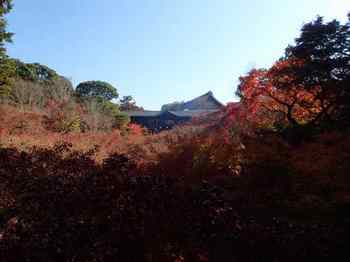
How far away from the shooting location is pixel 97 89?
3547cm

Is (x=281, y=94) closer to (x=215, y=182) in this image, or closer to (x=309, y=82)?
(x=309, y=82)

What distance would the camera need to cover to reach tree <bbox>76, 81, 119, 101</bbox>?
34.3 metres

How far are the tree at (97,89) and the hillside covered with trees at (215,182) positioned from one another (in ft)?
64.9

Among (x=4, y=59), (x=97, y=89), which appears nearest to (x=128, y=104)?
(x=97, y=89)

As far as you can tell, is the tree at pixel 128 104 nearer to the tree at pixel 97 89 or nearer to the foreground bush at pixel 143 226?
the tree at pixel 97 89

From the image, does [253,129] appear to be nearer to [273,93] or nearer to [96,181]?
[273,93]

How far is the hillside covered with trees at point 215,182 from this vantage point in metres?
4.41

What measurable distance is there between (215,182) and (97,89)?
1198 inches

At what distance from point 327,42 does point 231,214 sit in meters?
8.16

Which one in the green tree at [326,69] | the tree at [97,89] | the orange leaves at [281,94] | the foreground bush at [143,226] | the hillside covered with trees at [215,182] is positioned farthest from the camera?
the tree at [97,89]

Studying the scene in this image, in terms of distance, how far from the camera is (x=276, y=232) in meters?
4.79

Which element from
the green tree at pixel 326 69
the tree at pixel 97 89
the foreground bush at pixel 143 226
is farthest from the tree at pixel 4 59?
the tree at pixel 97 89

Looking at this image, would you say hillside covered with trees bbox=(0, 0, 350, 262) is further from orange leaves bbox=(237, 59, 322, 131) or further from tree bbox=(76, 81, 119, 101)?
tree bbox=(76, 81, 119, 101)

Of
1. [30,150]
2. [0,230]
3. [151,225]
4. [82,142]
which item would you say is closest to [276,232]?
[151,225]
